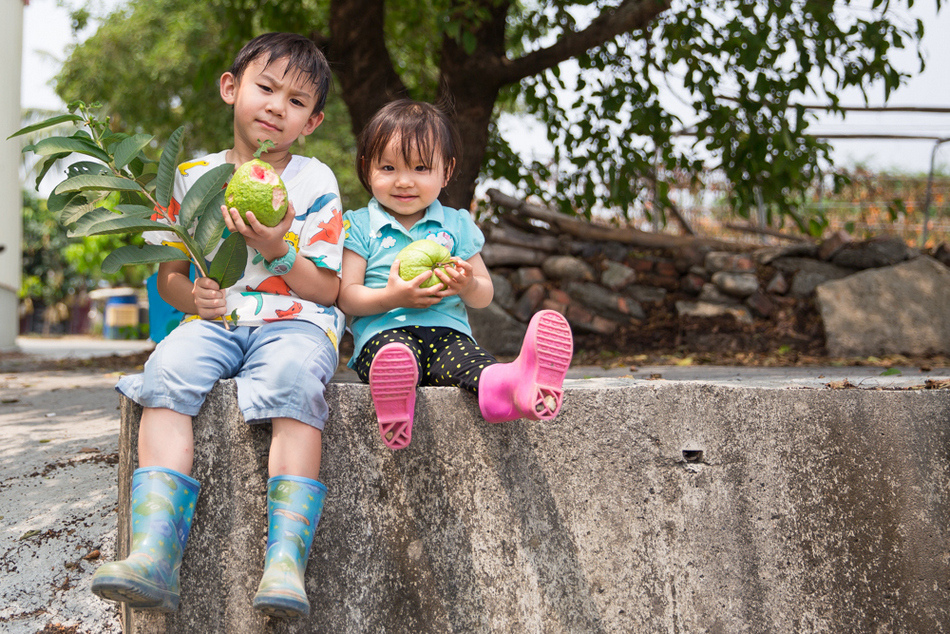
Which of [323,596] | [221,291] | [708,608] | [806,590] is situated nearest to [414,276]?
[221,291]

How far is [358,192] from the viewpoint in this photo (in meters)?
12.5

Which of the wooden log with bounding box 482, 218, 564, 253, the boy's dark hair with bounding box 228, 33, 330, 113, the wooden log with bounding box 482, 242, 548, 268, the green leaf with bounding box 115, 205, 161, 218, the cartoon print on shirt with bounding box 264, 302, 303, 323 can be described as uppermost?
the wooden log with bounding box 482, 218, 564, 253

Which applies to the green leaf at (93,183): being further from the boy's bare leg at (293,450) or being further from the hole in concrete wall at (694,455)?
the hole in concrete wall at (694,455)

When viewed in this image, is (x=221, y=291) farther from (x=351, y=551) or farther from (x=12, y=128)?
(x=12, y=128)

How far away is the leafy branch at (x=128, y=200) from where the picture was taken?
176 cm

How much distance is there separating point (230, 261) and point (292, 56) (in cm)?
66

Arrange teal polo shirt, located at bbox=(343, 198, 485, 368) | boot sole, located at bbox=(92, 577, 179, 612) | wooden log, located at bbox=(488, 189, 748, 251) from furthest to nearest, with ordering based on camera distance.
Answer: wooden log, located at bbox=(488, 189, 748, 251) < teal polo shirt, located at bbox=(343, 198, 485, 368) < boot sole, located at bbox=(92, 577, 179, 612)

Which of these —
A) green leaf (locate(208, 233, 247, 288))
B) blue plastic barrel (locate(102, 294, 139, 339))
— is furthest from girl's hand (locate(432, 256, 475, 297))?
blue plastic barrel (locate(102, 294, 139, 339))

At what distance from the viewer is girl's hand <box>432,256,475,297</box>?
1.89 metres

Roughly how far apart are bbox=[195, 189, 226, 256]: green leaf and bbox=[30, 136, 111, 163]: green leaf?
31 centimetres

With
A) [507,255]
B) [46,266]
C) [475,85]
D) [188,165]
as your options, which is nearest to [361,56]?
[475,85]

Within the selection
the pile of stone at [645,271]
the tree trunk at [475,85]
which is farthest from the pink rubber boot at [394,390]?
the pile of stone at [645,271]

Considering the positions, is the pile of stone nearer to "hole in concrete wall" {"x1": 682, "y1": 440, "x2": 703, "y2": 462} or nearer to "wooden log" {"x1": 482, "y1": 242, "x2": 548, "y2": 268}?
"wooden log" {"x1": 482, "y1": 242, "x2": 548, "y2": 268}

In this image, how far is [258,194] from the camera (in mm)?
1689
